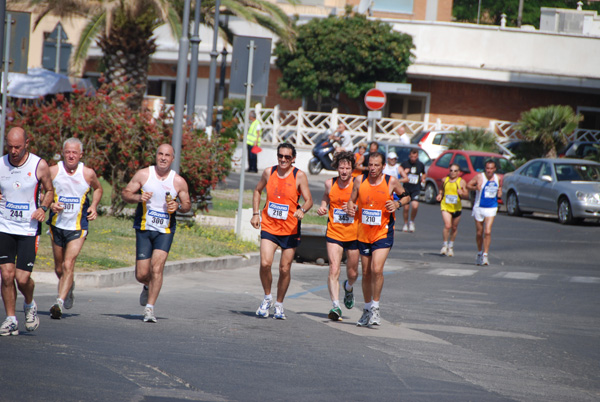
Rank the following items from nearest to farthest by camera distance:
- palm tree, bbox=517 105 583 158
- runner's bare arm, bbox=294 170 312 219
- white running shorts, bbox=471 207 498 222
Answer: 1. runner's bare arm, bbox=294 170 312 219
2. white running shorts, bbox=471 207 498 222
3. palm tree, bbox=517 105 583 158

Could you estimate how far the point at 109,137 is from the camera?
1738 centimetres

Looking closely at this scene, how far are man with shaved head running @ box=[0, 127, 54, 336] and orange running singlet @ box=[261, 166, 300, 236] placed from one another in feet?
9.20

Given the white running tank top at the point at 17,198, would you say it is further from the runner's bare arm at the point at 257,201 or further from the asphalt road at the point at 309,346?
the runner's bare arm at the point at 257,201

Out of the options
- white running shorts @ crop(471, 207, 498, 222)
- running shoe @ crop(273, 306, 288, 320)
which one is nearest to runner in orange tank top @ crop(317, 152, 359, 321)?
running shoe @ crop(273, 306, 288, 320)

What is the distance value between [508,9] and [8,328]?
5802 centimetres

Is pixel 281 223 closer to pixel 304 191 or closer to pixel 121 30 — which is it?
pixel 304 191

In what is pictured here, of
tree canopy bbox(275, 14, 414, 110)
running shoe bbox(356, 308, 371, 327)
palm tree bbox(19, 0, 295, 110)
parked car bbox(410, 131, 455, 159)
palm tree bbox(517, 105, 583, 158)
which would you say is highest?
tree canopy bbox(275, 14, 414, 110)

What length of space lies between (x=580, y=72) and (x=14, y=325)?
37.3 meters

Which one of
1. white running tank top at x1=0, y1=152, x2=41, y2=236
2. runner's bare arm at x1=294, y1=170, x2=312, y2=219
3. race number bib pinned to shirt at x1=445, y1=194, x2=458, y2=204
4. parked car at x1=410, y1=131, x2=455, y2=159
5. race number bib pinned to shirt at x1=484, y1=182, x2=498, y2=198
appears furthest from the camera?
parked car at x1=410, y1=131, x2=455, y2=159

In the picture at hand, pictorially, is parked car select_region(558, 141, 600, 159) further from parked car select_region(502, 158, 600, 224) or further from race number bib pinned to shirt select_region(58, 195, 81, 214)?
race number bib pinned to shirt select_region(58, 195, 81, 214)

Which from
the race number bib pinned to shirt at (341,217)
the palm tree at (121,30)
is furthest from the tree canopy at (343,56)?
the race number bib pinned to shirt at (341,217)

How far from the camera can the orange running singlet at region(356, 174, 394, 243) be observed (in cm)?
1019

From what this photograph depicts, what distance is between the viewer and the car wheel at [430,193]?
95.1ft

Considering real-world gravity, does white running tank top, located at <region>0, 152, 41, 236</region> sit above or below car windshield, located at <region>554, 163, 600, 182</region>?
below
